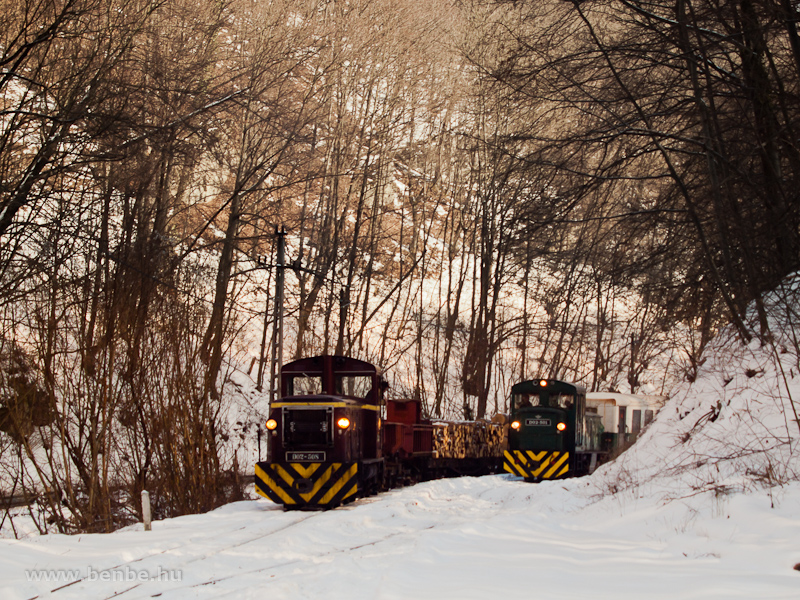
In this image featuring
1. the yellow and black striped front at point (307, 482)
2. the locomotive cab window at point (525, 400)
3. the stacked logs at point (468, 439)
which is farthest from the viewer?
the stacked logs at point (468, 439)

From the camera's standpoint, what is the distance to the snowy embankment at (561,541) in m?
6.52

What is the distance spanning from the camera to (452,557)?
8.06 m

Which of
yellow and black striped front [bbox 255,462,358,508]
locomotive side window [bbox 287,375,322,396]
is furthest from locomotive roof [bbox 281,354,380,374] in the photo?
yellow and black striped front [bbox 255,462,358,508]

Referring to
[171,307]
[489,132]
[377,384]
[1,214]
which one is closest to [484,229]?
[489,132]

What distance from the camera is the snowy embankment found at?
6520 millimetres

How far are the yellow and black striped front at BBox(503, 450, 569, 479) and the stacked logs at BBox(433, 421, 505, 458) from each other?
2662mm

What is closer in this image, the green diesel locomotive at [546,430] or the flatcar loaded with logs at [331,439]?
the flatcar loaded with logs at [331,439]

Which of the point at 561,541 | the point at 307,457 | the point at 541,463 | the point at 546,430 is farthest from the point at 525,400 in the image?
the point at 561,541

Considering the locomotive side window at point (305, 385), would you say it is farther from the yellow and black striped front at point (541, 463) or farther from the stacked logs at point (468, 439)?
the yellow and black striped front at point (541, 463)

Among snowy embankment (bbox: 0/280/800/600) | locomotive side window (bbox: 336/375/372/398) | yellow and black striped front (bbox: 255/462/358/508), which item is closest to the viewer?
snowy embankment (bbox: 0/280/800/600)

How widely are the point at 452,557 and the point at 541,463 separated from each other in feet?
44.9

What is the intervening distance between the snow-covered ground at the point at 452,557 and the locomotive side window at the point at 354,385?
16.3 feet

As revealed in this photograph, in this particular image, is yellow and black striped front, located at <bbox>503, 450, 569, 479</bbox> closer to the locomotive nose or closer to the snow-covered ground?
the locomotive nose

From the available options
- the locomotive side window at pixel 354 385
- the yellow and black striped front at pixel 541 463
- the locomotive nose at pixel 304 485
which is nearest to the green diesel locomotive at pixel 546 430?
the yellow and black striped front at pixel 541 463
